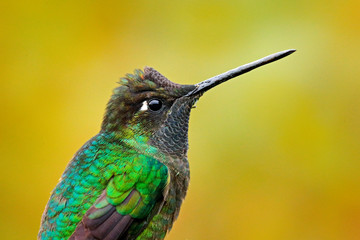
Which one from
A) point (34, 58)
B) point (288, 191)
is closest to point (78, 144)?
point (34, 58)

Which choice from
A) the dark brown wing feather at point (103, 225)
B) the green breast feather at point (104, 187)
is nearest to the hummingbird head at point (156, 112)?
the green breast feather at point (104, 187)

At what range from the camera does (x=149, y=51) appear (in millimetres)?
7250

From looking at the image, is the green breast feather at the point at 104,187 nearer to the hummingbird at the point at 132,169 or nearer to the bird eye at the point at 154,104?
the hummingbird at the point at 132,169

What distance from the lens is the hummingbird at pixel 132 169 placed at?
4.18m

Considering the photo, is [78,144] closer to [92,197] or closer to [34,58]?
[34,58]

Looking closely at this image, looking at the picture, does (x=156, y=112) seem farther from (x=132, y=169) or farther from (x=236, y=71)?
(x=236, y=71)

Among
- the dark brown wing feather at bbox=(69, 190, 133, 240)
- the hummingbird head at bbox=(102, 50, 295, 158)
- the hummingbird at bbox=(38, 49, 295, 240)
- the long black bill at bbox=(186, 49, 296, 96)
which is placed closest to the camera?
the dark brown wing feather at bbox=(69, 190, 133, 240)

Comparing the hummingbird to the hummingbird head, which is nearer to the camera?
the hummingbird

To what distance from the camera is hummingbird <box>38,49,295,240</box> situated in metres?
4.18

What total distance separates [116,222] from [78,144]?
2809mm

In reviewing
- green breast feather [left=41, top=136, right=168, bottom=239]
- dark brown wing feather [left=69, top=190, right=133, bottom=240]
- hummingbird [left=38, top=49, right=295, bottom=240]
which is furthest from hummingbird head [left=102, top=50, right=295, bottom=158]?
dark brown wing feather [left=69, top=190, right=133, bottom=240]

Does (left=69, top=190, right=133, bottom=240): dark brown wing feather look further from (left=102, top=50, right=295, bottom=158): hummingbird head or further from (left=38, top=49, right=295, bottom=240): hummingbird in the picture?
(left=102, top=50, right=295, bottom=158): hummingbird head

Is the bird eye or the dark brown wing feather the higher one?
the bird eye

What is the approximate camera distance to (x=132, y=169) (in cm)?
440
